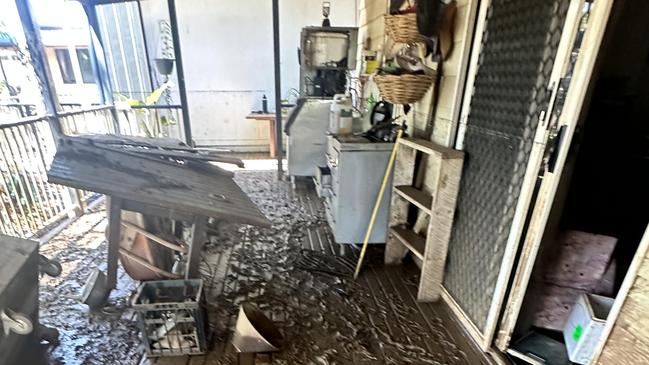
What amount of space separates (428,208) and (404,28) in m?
1.16

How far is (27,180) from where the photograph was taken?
2.93m

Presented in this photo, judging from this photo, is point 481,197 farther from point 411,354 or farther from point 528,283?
point 411,354

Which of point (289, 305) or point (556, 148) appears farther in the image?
point (289, 305)

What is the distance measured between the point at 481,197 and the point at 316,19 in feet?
17.1

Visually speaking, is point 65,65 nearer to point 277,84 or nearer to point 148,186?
point 277,84

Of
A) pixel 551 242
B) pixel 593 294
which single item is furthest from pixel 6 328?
pixel 593 294

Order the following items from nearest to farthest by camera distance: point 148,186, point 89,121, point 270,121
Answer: point 148,186 → point 89,121 → point 270,121

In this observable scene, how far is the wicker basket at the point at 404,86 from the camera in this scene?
7.04ft

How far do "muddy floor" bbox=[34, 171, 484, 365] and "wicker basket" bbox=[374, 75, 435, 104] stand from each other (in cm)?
135

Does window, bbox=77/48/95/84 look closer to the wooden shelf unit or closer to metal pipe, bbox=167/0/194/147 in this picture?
metal pipe, bbox=167/0/194/147

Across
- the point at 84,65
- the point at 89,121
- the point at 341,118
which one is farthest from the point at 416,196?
the point at 84,65

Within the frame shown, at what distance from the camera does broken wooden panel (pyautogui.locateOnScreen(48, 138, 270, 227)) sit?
5.16 feet

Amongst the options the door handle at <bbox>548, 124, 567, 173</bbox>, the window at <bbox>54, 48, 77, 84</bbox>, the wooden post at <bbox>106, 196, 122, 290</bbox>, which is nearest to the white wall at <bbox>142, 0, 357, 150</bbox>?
the window at <bbox>54, 48, 77, 84</bbox>

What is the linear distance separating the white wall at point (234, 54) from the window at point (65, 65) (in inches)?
86.6
